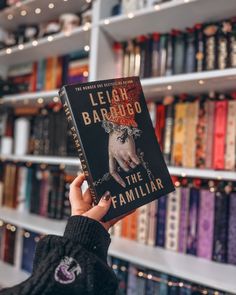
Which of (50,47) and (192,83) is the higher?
(50,47)

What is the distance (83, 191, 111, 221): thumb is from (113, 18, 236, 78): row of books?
608 millimetres

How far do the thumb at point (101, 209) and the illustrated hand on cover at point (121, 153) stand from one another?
0.04 metres

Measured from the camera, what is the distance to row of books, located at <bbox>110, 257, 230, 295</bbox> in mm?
1015

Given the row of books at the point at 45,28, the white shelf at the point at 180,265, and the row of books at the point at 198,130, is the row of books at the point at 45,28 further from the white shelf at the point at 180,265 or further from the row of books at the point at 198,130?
the white shelf at the point at 180,265

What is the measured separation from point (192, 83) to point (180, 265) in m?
0.54

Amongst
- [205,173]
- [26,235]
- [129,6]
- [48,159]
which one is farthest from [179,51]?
[26,235]

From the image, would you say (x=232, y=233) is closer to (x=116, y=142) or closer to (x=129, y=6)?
(x=116, y=142)

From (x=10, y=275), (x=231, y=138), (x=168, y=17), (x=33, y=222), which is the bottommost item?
(x=10, y=275)

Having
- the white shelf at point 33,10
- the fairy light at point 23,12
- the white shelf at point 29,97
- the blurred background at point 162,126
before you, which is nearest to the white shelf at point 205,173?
the blurred background at point 162,126

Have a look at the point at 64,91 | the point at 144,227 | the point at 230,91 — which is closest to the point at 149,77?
the point at 230,91

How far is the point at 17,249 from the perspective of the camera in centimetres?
161

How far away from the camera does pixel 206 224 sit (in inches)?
41.1

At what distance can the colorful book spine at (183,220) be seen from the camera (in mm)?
1085

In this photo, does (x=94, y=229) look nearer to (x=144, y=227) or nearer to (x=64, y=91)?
(x=64, y=91)
